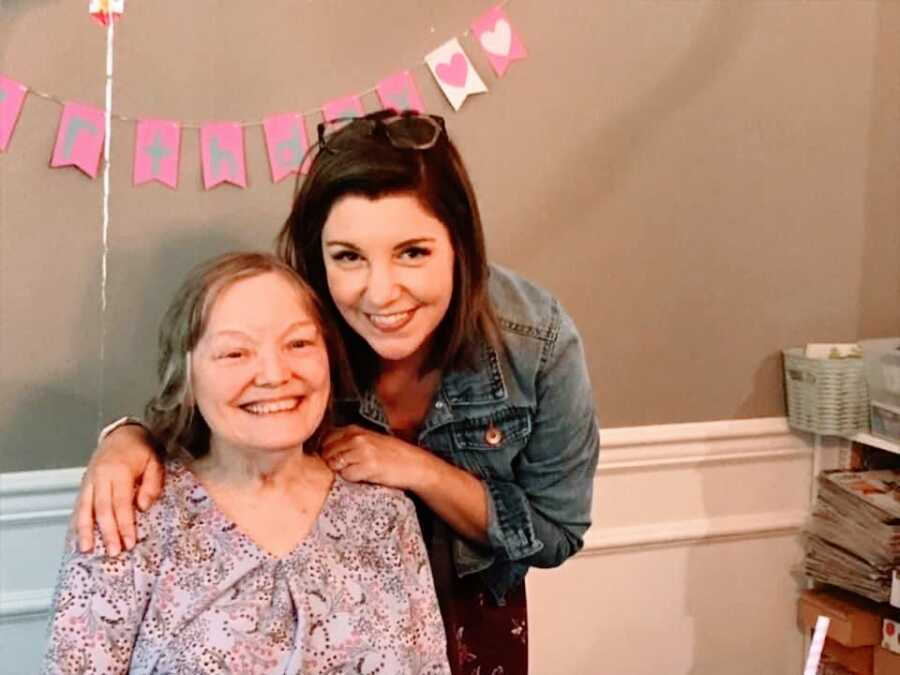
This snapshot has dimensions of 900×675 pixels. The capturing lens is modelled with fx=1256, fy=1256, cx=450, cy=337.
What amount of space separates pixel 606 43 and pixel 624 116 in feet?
0.41

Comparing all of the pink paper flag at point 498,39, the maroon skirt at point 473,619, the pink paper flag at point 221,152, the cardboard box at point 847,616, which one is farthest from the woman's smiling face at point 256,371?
the cardboard box at point 847,616

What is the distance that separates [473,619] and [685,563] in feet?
2.37

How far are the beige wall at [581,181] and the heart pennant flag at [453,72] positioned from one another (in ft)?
0.07

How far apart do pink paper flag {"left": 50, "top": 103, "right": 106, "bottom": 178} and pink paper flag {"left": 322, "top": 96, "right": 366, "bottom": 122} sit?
34 centimetres

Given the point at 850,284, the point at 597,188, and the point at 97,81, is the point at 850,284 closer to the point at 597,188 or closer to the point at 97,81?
the point at 597,188

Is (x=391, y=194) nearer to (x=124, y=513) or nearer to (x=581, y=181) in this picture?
(x=124, y=513)

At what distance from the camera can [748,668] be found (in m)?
2.44

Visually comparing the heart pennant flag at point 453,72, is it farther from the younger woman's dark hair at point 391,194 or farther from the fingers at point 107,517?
the fingers at point 107,517

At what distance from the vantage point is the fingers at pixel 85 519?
1343 mm

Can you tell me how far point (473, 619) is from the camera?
1.75 m

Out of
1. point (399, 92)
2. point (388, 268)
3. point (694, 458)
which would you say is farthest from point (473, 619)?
point (399, 92)

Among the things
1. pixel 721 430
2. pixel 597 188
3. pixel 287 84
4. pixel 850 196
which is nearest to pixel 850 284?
pixel 850 196

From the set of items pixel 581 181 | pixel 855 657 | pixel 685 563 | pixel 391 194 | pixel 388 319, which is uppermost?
pixel 581 181

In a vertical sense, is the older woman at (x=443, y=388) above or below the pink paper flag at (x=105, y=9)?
below
